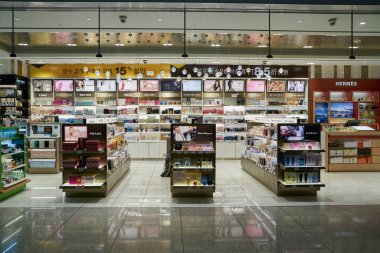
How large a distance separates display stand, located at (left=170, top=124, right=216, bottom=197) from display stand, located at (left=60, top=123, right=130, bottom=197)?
153cm

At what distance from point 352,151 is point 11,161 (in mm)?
9763

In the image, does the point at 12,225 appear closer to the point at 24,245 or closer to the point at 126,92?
the point at 24,245

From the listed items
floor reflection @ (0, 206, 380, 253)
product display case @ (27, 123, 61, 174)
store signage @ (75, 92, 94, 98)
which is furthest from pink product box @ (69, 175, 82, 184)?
store signage @ (75, 92, 94, 98)

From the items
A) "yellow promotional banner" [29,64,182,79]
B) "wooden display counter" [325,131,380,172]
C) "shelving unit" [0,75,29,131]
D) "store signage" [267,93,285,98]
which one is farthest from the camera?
"store signage" [267,93,285,98]

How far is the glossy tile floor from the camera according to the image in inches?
199

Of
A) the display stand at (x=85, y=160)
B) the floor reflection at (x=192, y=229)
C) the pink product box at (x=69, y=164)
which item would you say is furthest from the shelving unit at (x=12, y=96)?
the floor reflection at (x=192, y=229)

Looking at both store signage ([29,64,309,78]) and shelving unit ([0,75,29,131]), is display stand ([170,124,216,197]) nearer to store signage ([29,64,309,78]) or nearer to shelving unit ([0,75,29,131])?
store signage ([29,64,309,78])

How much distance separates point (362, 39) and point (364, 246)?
29.7 ft

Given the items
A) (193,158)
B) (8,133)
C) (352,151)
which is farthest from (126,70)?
(352,151)

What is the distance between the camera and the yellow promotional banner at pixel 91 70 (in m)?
15.1

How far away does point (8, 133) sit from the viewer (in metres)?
8.43

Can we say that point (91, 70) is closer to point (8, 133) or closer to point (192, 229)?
point (8, 133)

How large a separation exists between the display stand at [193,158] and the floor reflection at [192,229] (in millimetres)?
1043

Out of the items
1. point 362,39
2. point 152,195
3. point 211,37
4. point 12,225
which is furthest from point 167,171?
point 362,39
